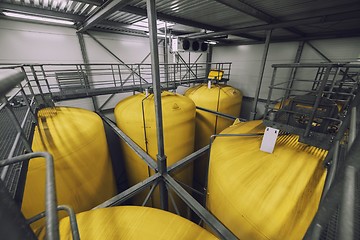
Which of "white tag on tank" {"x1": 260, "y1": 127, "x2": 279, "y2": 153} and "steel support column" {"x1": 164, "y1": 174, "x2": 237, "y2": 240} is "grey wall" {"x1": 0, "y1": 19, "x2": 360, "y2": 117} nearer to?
"steel support column" {"x1": 164, "y1": 174, "x2": 237, "y2": 240}

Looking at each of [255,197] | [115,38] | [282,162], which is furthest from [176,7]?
[255,197]

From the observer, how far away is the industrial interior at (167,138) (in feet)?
3.18

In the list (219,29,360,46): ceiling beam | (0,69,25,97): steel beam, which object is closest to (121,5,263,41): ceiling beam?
(219,29,360,46): ceiling beam

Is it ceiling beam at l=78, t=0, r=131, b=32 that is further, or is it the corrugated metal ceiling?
the corrugated metal ceiling

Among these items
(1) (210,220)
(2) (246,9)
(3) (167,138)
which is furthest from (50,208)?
(2) (246,9)

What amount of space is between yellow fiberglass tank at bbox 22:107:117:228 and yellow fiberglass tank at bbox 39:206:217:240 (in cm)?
96

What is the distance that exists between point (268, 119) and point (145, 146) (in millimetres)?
2456

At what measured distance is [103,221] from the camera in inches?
51.8

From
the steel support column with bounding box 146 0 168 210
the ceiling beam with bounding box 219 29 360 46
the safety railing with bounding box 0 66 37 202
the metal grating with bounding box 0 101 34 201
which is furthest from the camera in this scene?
the ceiling beam with bounding box 219 29 360 46

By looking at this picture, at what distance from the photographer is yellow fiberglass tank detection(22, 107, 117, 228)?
75.4 inches

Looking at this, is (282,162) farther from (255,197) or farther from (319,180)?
(255,197)

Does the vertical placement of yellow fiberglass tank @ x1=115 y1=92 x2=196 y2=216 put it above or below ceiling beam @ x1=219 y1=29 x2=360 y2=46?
below

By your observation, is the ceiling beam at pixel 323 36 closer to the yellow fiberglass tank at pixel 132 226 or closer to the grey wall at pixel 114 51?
the grey wall at pixel 114 51

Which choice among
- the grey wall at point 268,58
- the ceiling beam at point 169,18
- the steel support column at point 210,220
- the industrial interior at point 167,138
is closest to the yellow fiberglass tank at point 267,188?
the industrial interior at point 167,138
